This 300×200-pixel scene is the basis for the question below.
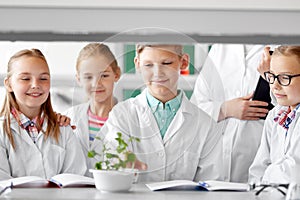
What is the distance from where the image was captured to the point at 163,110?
59.1 inches

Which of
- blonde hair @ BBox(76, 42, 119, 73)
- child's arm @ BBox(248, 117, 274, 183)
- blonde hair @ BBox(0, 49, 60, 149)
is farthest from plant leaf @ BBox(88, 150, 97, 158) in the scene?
child's arm @ BBox(248, 117, 274, 183)

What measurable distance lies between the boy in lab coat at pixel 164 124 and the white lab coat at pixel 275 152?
116 millimetres

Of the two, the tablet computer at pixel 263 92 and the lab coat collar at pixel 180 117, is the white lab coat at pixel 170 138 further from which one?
the tablet computer at pixel 263 92

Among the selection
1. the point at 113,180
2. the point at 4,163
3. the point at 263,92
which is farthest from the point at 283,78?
the point at 4,163

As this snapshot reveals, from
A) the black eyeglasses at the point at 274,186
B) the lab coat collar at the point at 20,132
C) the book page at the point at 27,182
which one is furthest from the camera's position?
the lab coat collar at the point at 20,132

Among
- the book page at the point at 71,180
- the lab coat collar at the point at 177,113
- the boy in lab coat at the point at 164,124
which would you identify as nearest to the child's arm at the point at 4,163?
the book page at the point at 71,180

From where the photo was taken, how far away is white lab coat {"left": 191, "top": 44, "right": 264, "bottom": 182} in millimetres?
1521

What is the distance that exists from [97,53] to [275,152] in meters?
0.55

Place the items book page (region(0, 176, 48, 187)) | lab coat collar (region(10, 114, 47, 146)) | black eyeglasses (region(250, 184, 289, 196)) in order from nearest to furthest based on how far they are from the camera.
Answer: black eyeglasses (region(250, 184, 289, 196)) → book page (region(0, 176, 48, 187)) → lab coat collar (region(10, 114, 47, 146))

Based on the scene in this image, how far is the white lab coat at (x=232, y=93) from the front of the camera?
1.52m

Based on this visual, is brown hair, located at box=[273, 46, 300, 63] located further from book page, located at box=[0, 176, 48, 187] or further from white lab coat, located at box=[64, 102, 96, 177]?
book page, located at box=[0, 176, 48, 187]

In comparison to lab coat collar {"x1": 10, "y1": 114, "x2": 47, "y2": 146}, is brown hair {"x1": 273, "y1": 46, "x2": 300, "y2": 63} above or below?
above

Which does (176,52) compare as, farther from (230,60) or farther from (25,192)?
(25,192)

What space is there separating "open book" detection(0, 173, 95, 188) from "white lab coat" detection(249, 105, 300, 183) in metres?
0.45
